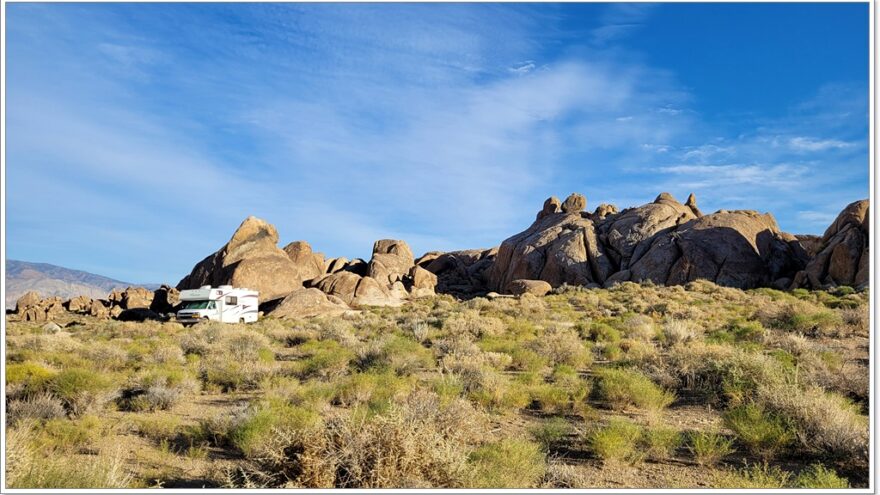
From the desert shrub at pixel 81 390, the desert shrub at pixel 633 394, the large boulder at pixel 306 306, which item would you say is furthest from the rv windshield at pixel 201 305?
the desert shrub at pixel 633 394

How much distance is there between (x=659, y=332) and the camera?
20031mm

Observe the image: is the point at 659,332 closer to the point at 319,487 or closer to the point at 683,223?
the point at 319,487

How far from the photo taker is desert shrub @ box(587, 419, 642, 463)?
24.2 feet

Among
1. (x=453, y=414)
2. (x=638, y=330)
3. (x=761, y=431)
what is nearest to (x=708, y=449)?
(x=761, y=431)

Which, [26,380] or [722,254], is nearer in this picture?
[26,380]

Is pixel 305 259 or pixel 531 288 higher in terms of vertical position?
pixel 305 259

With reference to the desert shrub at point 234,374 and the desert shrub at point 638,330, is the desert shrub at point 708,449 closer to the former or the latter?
the desert shrub at point 234,374

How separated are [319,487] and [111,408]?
659 cm

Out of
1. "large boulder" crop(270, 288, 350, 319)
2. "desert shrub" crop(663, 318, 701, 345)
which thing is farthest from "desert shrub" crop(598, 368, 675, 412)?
"large boulder" crop(270, 288, 350, 319)

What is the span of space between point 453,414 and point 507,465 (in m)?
1.52

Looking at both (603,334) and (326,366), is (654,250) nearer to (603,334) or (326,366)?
(603,334)

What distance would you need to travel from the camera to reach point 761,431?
7.66 metres

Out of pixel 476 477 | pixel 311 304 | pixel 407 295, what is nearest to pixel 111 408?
pixel 476 477

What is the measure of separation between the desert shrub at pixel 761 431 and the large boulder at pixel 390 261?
4262 cm
